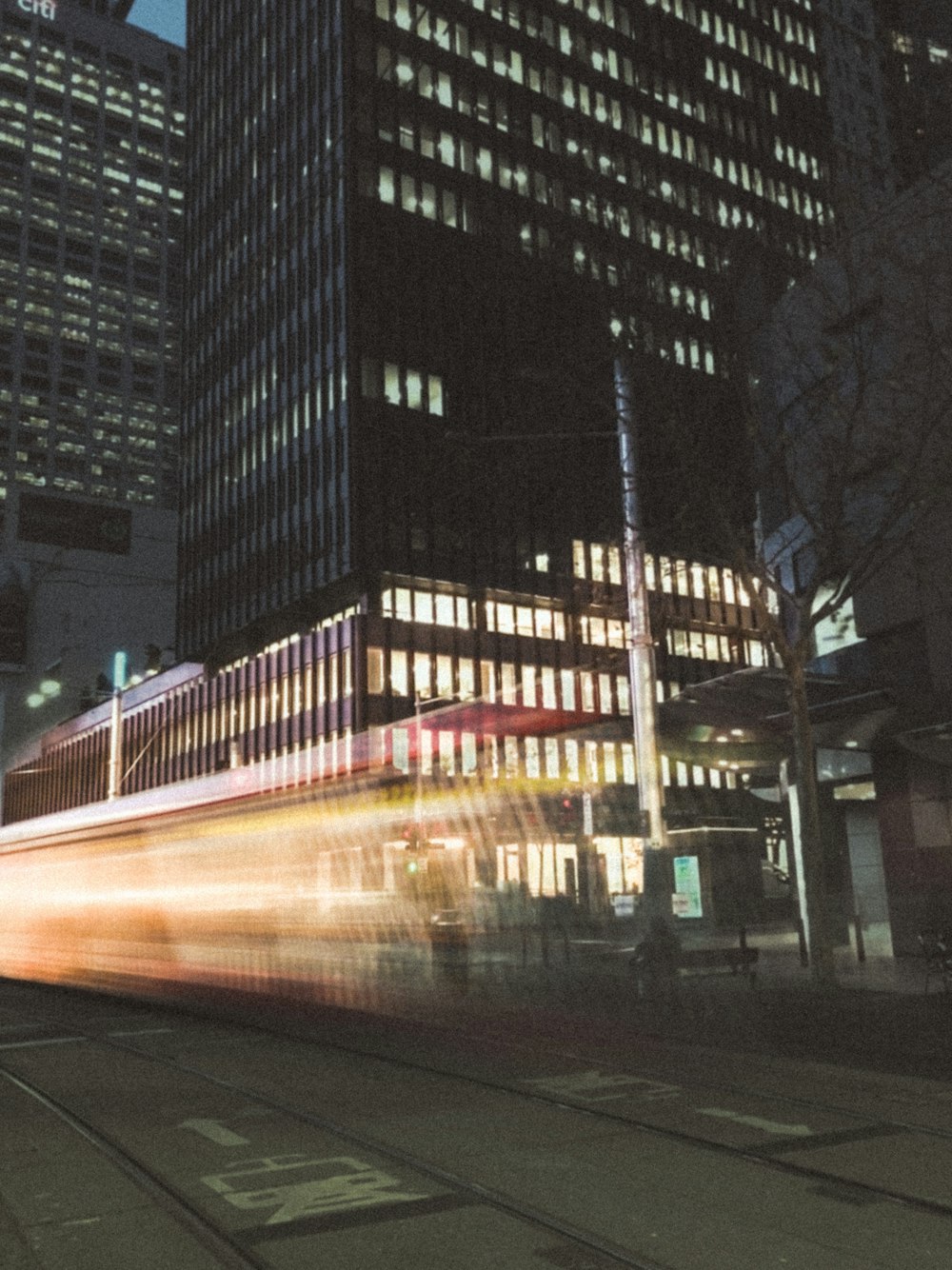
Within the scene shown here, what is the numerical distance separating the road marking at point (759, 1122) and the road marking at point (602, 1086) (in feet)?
2.21

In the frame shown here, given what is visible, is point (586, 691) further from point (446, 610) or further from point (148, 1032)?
point (148, 1032)

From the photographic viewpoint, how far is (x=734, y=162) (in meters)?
88.5

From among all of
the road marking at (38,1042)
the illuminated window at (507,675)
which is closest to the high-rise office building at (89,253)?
the illuminated window at (507,675)

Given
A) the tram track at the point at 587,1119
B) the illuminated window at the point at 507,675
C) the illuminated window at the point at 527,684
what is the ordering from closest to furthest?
the tram track at the point at 587,1119 → the illuminated window at the point at 507,675 → the illuminated window at the point at 527,684

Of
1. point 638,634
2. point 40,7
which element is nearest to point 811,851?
point 638,634

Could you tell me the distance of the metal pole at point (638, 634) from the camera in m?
16.3

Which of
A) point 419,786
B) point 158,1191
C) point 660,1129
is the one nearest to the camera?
point 158,1191

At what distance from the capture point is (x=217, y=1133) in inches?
317

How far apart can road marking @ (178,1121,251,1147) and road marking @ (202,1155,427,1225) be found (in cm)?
50

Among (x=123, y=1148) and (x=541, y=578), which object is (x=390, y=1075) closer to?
(x=123, y=1148)

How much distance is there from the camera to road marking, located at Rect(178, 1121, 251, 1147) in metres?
7.70

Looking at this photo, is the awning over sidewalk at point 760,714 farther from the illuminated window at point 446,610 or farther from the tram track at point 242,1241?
the illuminated window at point 446,610

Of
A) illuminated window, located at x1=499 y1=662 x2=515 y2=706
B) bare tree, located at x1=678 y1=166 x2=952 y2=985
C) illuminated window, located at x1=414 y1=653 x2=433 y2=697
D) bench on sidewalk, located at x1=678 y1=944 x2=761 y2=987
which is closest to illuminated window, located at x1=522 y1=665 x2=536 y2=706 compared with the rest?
illuminated window, located at x1=499 y1=662 x2=515 y2=706

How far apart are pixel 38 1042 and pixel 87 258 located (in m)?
182
